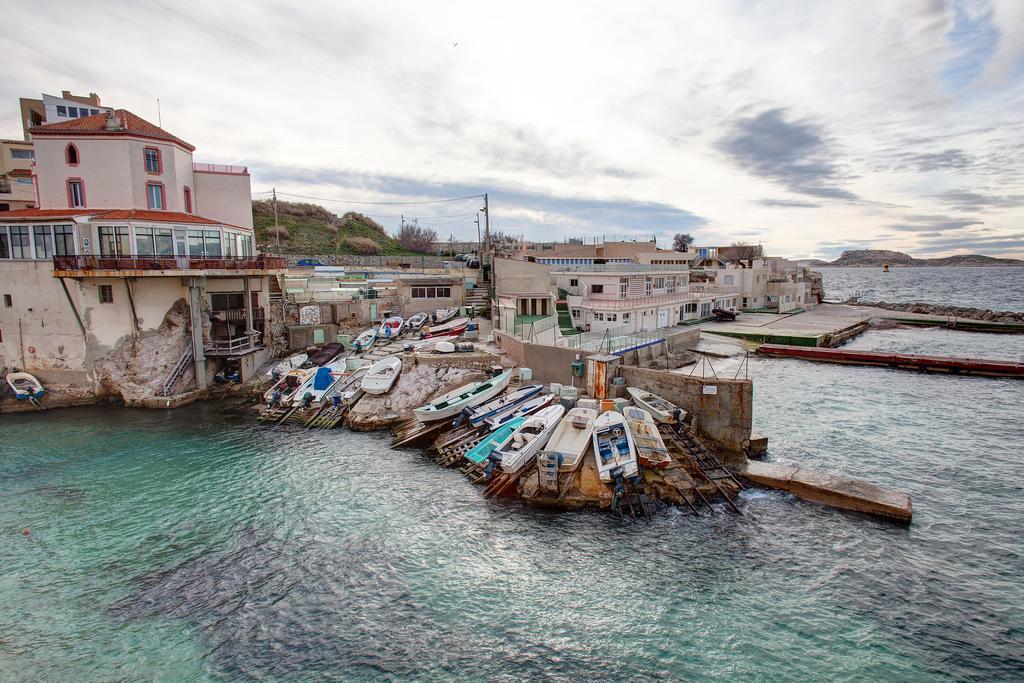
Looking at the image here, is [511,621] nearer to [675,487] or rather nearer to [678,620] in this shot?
[678,620]

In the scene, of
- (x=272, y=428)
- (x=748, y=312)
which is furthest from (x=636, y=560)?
(x=748, y=312)

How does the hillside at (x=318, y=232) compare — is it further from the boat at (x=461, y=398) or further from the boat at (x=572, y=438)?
the boat at (x=572, y=438)

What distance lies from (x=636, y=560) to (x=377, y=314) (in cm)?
2862

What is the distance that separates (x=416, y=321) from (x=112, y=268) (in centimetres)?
1765

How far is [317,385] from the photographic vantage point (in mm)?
27469

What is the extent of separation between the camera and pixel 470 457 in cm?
1989

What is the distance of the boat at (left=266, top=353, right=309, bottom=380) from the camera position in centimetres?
3011

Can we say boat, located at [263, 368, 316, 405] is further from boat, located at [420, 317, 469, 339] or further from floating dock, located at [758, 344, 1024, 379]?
floating dock, located at [758, 344, 1024, 379]

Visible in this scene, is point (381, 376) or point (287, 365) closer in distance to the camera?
point (381, 376)

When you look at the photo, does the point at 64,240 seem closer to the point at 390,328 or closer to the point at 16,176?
the point at 390,328

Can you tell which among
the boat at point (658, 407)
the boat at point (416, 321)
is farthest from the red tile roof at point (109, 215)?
the boat at point (658, 407)

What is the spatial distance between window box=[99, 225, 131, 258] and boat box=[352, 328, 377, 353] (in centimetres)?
1309

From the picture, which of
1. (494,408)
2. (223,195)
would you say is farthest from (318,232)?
(494,408)

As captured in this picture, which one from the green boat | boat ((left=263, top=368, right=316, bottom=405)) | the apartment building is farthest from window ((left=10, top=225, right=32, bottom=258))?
the green boat
